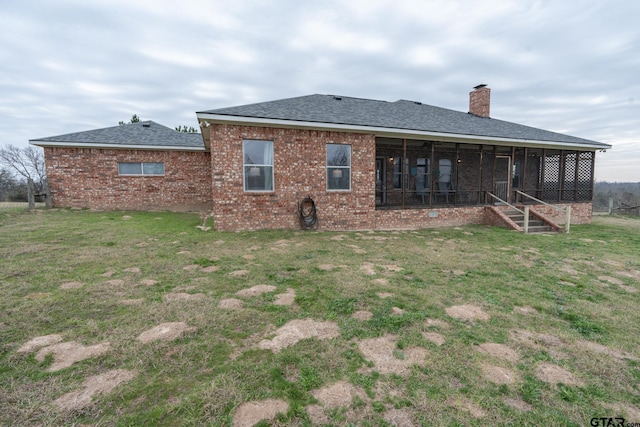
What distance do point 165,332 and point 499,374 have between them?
8.98 ft

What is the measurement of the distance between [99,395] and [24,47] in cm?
1662

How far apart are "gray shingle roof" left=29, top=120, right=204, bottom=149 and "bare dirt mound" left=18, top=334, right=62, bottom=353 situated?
→ 438 inches

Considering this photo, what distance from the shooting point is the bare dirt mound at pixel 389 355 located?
2.02 m

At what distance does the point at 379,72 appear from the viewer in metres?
17.6

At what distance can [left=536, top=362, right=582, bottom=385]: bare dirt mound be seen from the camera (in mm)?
1909

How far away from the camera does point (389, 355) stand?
2170mm

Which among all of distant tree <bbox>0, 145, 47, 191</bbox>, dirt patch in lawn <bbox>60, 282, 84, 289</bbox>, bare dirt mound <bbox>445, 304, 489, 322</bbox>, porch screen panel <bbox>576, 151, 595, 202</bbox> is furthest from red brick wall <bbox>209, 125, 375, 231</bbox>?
distant tree <bbox>0, 145, 47, 191</bbox>

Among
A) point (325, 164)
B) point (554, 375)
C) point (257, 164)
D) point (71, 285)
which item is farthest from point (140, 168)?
point (554, 375)

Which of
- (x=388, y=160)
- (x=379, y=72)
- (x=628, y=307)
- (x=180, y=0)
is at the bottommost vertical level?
(x=628, y=307)

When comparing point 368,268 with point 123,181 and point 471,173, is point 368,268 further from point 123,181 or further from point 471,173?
point 123,181

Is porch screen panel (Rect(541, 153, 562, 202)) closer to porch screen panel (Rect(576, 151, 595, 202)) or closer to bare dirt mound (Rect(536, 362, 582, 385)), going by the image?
porch screen panel (Rect(576, 151, 595, 202))

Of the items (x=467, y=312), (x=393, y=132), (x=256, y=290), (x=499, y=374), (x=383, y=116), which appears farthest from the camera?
(x=383, y=116)

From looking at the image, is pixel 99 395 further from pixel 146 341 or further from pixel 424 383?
pixel 424 383

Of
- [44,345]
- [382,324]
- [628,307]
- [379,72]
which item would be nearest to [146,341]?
[44,345]
